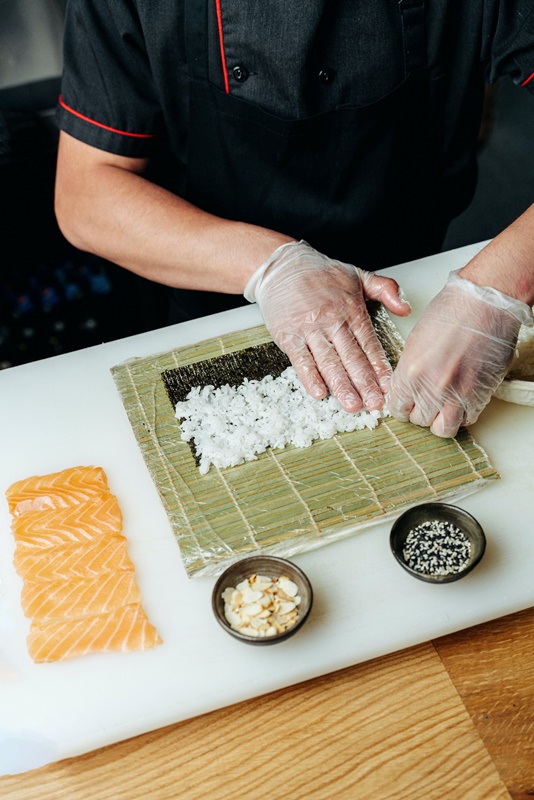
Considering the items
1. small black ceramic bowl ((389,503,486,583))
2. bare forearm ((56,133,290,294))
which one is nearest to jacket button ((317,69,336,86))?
bare forearm ((56,133,290,294))

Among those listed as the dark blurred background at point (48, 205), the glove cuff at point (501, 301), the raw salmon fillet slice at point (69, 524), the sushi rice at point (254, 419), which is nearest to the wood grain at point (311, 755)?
the raw salmon fillet slice at point (69, 524)

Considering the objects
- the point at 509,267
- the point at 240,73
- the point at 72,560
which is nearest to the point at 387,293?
the point at 509,267

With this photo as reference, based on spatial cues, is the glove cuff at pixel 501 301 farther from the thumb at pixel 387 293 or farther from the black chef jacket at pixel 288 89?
the black chef jacket at pixel 288 89

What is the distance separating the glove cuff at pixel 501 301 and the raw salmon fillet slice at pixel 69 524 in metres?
0.92

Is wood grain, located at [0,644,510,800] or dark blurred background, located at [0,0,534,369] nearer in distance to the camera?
wood grain, located at [0,644,510,800]

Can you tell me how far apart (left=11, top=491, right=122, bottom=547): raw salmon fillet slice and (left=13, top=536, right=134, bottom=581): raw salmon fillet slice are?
2cm

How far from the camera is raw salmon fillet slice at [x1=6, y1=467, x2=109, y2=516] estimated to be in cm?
154

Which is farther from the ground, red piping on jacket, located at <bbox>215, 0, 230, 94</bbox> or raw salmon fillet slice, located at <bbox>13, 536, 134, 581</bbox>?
red piping on jacket, located at <bbox>215, 0, 230, 94</bbox>

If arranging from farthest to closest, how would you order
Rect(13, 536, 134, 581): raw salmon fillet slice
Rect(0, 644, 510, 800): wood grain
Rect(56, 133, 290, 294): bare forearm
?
Rect(56, 133, 290, 294): bare forearm, Rect(13, 536, 134, 581): raw salmon fillet slice, Rect(0, 644, 510, 800): wood grain

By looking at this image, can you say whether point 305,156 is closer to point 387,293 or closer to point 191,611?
point 387,293

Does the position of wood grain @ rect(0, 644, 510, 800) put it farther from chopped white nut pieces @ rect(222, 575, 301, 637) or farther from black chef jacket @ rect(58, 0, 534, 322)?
black chef jacket @ rect(58, 0, 534, 322)

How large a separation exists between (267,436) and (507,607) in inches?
24.0

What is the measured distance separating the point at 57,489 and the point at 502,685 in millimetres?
973

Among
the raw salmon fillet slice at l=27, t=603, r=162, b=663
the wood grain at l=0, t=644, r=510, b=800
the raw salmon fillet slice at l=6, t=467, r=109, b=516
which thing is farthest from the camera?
the raw salmon fillet slice at l=6, t=467, r=109, b=516
